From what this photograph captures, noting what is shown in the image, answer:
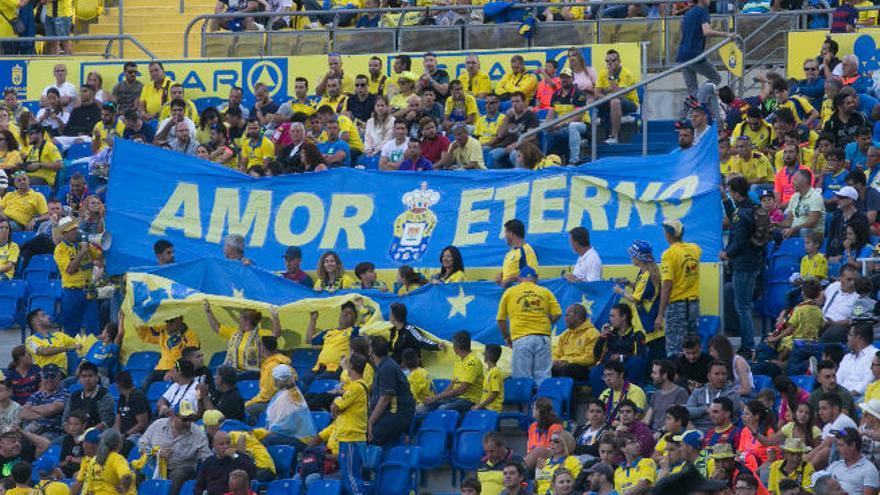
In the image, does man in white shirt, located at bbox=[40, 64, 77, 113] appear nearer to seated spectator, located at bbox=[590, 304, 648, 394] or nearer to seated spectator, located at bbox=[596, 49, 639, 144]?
seated spectator, located at bbox=[596, 49, 639, 144]

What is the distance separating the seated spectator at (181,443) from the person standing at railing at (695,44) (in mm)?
8215

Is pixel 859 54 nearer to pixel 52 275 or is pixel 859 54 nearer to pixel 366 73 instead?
pixel 366 73

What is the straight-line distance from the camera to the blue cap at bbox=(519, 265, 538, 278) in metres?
20.2

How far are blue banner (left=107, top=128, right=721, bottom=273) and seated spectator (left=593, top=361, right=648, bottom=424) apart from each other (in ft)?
9.02

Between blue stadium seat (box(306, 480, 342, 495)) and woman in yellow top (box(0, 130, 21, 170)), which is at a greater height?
woman in yellow top (box(0, 130, 21, 170))

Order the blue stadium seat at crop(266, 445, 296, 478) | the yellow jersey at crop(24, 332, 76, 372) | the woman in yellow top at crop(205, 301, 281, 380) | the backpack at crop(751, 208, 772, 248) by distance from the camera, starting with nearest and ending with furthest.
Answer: the blue stadium seat at crop(266, 445, 296, 478), the backpack at crop(751, 208, 772, 248), the woman in yellow top at crop(205, 301, 281, 380), the yellow jersey at crop(24, 332, 76, 372)

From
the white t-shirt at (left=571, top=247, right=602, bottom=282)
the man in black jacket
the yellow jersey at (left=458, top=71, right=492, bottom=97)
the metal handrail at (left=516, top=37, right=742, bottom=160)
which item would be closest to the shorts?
the yellow jersey at (left=458, top=71, right=492, bottom=97)

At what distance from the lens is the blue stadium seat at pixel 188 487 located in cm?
1840

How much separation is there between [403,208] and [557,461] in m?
5.44

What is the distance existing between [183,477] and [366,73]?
9361mm

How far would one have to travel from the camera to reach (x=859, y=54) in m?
25.7

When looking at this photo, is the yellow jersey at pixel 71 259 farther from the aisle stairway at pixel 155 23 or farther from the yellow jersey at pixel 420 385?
the aisle stairway at pixel 155 23

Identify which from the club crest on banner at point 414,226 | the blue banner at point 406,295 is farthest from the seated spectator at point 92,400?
the club crest on banner at point 414,226

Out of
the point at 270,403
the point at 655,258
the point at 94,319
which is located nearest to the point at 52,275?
the point at 94,319
